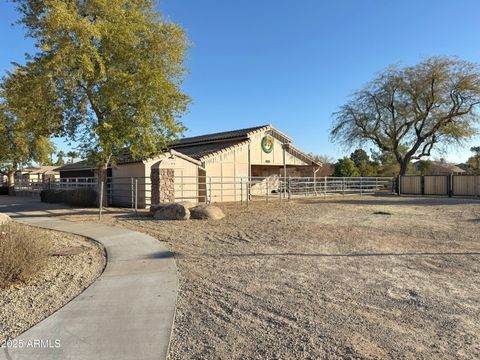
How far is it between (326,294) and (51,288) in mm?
4269

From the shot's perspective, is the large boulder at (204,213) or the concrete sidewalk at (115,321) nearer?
the concrete sidewalk at (115,321)

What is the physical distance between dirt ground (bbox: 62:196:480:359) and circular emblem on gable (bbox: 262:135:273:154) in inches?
689

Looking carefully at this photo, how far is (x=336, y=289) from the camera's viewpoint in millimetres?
6047

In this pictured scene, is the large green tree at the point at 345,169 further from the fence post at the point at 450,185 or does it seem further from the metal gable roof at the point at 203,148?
the metal gable roof at the point at 203,148

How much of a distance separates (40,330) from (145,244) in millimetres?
5053

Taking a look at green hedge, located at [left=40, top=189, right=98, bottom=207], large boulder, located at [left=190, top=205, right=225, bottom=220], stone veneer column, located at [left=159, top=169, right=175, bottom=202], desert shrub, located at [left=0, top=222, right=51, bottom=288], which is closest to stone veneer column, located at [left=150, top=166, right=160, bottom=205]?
stone veneer column, located at [left=159, top=169, right=175, bottom=202]

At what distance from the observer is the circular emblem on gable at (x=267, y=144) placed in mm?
28766

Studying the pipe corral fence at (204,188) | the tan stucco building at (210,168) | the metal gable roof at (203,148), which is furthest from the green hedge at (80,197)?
the metal gable roof at (203,148)

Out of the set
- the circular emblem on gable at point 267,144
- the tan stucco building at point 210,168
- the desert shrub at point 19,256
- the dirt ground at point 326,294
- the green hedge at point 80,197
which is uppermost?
the circular emblem on gable at point 267,144

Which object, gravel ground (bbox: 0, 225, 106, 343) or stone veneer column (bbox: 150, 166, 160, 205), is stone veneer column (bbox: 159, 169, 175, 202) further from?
gravel ground (bbox: 0, 225, 106, 343)

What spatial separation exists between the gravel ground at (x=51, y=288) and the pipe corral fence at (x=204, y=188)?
7.80 metres

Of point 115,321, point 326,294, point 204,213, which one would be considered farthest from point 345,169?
point 115,321

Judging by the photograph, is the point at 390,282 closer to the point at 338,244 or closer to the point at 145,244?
the point at 338,244

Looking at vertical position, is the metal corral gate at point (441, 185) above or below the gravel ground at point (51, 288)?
above
